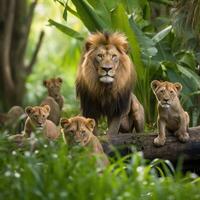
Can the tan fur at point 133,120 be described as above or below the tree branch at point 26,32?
below

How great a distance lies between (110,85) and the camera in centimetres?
1160

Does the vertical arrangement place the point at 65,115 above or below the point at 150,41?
below

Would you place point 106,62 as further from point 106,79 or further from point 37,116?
point 37,116

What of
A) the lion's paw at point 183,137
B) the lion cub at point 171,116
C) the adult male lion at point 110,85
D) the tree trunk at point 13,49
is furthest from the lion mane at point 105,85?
the tree trunk at point 13,49

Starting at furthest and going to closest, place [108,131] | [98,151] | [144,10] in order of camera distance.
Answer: [144,10] < [108,131] < [98,151]

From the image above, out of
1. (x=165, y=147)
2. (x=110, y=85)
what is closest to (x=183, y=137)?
(x=165, y=147)

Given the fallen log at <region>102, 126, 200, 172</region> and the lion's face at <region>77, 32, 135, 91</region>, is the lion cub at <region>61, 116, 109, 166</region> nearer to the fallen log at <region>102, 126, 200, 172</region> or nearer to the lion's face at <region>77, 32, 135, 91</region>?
the fallen log at <region>102, 126, 200, 172</region>

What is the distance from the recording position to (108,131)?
11.5 m

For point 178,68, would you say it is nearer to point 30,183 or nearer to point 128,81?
point 128,81

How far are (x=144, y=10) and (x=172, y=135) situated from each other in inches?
157

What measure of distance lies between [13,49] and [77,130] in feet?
38.5

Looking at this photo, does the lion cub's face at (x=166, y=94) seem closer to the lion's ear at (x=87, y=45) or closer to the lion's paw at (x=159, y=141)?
the lion's paw at (x=159, y=141)

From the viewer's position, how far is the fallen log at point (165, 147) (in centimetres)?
1074

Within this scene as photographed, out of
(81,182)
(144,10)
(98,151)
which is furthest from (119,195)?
(144,10)
